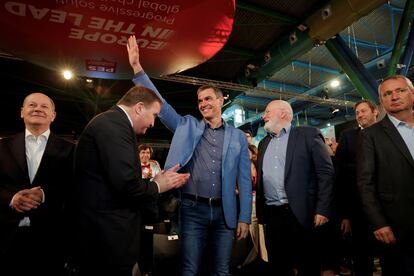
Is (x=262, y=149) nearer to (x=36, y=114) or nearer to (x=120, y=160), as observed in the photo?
(x=120, y=160)

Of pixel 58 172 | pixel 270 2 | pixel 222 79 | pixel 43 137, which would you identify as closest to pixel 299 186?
pixel 58 172

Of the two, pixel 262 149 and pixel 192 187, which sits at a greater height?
pixel 262 149

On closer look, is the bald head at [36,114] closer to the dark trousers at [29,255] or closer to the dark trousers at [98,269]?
the dark trousers at [29,255]

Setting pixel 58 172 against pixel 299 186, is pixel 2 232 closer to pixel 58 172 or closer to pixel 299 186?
pixel 58 172

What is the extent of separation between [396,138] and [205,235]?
159 centimetres

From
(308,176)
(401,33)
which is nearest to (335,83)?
(401,33)

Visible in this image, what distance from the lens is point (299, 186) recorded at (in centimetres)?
240

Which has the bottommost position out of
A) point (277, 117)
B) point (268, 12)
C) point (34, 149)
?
point (34, 149)

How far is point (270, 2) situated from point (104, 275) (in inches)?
219

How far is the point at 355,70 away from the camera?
5.97 m

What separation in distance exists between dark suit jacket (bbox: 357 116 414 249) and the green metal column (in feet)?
13.7

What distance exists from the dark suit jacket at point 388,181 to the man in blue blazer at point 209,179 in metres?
0.89

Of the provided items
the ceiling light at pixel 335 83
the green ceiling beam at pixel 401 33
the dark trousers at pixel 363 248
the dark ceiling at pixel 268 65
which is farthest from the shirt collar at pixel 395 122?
the ceiling light at pixel 335 83

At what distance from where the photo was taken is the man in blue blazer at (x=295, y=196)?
2.36 meters
